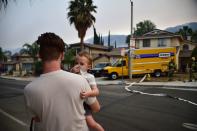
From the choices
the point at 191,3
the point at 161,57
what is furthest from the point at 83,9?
the point at 161,57

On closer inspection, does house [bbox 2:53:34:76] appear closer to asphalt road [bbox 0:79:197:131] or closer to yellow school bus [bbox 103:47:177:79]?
asphalt road [bbox 0:79:197:131]

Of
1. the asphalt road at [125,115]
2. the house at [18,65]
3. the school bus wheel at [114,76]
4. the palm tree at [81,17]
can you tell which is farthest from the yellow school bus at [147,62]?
the palm tree at [81,17]

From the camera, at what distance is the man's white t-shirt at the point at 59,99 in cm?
163

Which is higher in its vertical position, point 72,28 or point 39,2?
point 39,2

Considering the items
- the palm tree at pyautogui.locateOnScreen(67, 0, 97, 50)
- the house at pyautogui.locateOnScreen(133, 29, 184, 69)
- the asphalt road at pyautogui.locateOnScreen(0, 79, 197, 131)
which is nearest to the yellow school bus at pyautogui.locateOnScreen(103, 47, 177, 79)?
the house at pyautogui.locateOnScreen(133, 29, 184, 69)

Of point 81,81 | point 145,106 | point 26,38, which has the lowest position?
point 145,106

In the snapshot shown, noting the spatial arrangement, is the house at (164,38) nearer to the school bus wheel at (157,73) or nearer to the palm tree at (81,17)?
the palm tree at (81,17)

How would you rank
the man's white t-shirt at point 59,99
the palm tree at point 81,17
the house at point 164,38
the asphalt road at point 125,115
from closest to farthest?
1. the man's white t-shirt at point 59,99
2. the palm tree at point 81,17
3. the asphalt road at point 125,115
4. the house at point 164,38

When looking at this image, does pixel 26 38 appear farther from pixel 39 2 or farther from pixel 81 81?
pixel 81 81

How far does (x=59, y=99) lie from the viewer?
1.66 meters

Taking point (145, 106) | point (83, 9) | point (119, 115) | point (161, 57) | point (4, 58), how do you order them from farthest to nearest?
1. point (161, 57)
2. point (145, 106)
3. point (119, 115)
4. point (83, 9)
5. point (4, 58)

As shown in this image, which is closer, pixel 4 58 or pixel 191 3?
pixel 191 3

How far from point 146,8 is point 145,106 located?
4.58 meters

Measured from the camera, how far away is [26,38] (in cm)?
301
